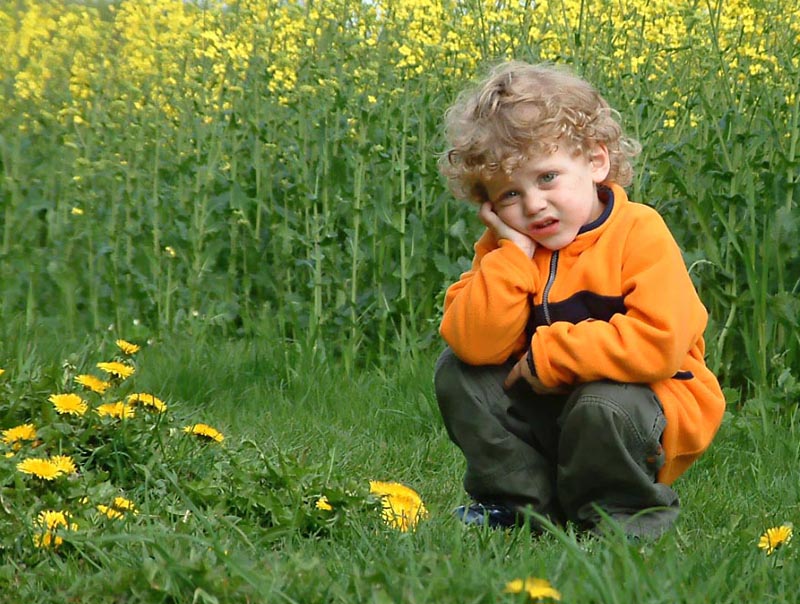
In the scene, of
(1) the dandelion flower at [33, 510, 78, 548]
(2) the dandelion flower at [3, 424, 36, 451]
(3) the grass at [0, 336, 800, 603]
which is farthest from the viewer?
(2) the dandelion flower at [3, 424, 36, 451]

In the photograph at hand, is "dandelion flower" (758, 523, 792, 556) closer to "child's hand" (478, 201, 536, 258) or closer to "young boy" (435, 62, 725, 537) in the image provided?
"young boy" (435, 62, 725, 537)

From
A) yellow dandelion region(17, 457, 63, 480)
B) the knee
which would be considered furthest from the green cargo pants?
yellow dandelion region(17, 457, 63, 480)

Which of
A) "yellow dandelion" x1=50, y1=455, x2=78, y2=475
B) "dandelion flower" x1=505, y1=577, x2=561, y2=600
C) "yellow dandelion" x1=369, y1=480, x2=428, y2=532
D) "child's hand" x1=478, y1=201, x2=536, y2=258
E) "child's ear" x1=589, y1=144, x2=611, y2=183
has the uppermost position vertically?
"child's ear" x1=589, y1=144, x2=611, y2=183

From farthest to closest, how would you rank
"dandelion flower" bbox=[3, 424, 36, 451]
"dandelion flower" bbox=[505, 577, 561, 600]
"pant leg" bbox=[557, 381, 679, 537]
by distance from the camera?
1. "dandelion flower" bbox=[3, 424, 36, 451]
2. "pant leg" bbox=[557, 381, 679, 537]
3. "dandelion flower" bbox=[505, 577, 561, 600]

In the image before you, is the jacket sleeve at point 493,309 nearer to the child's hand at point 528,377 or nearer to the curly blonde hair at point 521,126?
the child's hand at point 528,377

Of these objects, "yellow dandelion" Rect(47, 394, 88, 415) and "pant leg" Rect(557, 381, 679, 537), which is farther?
"yellow dandelion" Rect(47, 394, 88, 415)

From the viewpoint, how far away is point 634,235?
276 centimetres

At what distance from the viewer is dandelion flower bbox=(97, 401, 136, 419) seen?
2906 mm

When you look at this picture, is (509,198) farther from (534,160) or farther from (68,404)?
(68,404)

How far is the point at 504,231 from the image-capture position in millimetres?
2875

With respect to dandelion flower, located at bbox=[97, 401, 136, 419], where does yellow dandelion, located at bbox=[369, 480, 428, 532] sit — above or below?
below

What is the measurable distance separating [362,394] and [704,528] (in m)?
1.45

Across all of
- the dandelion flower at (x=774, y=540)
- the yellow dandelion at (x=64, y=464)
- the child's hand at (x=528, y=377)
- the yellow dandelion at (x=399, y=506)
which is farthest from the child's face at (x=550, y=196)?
the yellow dandelion at (x=64, y=464)

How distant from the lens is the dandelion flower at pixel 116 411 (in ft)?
9.53
